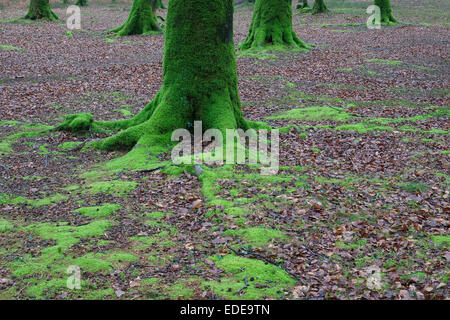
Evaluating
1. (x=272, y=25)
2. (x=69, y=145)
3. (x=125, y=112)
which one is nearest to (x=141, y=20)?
(x=272, y=25)

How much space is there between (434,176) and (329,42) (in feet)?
58.2

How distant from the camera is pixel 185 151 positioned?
8875 mm

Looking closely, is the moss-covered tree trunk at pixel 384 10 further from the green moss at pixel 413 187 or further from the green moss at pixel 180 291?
the green moss at pixel 180 291

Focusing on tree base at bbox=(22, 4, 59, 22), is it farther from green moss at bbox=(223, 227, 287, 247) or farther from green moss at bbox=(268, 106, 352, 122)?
green moss at bbox=(223, 227, 287, 247)

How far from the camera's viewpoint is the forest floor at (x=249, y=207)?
198 inches

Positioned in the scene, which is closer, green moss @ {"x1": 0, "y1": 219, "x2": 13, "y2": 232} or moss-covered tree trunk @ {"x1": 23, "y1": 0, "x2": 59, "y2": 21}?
green moss @ {"x1": 0, "y1": 219, "x2": 13, "y2": 232}

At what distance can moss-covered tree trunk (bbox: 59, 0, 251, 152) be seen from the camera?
356 inches

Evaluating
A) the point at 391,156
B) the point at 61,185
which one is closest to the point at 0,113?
the point at 61,185

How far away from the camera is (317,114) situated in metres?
12.0

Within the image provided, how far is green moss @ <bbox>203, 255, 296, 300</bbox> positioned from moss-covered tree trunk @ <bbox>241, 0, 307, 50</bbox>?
56.0 ft

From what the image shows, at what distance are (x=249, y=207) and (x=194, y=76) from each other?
3800 mm

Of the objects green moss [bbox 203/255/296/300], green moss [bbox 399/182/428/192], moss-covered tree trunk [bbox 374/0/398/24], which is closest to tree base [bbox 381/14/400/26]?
moss-covered tree trunk [bbox 374/0/398/24]

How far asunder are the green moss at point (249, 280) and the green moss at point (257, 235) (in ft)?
1.45

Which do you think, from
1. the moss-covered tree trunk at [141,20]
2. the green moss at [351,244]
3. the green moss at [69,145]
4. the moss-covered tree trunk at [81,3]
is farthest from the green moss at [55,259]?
the moss-covered tree trunk at [81,3]
